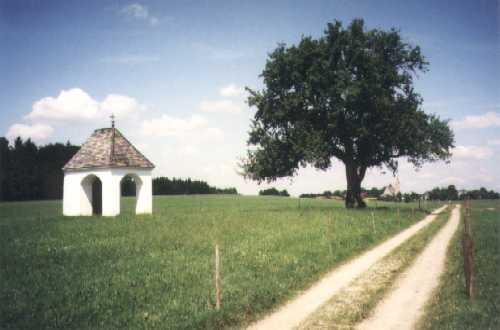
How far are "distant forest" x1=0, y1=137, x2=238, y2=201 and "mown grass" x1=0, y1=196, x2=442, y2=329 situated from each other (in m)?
60.2

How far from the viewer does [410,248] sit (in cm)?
1706

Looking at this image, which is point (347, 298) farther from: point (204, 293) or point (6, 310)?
point (6, 310)

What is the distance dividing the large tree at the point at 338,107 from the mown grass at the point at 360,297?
21.0 m

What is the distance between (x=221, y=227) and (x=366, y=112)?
20849 mm

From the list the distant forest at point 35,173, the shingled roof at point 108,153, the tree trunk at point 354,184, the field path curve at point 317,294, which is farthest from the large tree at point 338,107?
the distant forest at point 35,173

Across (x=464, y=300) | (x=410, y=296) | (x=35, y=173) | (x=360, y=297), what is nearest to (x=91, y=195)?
(x=360, y=297)

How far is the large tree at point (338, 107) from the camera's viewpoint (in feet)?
115

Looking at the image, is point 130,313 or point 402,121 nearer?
point 130,313

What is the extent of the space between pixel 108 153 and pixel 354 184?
2377cm

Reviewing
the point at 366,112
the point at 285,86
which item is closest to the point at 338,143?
the point at 366,112

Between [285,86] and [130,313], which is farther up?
[285,86]

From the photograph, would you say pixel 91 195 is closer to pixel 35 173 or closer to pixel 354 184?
pixel 354 184

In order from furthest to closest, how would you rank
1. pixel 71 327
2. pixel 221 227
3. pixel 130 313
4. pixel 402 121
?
pixel 402 121 < pixel 221 227 < pixel 130 313 < pixel 71 327

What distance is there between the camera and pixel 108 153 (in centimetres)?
3123
